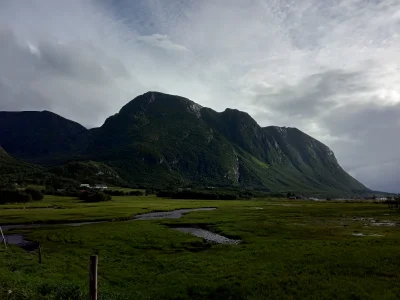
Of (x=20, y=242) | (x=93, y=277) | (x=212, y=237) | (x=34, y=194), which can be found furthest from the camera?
(x=34, y=194)

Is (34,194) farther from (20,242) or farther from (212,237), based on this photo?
(212,237)

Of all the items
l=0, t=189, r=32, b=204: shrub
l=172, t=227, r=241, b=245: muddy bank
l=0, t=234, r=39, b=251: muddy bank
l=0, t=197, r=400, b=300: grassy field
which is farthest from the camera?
l=0, t=189, r=32, b=204: shrub

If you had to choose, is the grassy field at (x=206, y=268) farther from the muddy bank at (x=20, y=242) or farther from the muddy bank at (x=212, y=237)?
the muddy bank at (x=212, y=237)

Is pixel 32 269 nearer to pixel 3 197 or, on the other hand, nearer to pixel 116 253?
pixel 116 253

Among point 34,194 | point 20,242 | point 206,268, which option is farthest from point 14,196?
point 206,268

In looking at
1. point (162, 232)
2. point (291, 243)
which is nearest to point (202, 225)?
point (162, 232)

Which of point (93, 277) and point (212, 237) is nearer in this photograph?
point (93, 277)

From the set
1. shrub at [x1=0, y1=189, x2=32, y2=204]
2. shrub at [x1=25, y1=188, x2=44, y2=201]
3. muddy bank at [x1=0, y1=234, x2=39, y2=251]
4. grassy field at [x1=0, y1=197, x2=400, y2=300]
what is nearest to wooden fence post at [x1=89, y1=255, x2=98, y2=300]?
grassy field at [x1=0, y1=197, x2=400, y2=300]

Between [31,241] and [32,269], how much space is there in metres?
30.2

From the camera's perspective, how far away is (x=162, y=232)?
71.4 metres

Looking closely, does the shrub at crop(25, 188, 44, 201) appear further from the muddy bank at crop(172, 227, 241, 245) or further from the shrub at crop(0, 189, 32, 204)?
the muddy bank at crop(172, 227, 241, 245)

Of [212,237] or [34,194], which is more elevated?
[34,194]

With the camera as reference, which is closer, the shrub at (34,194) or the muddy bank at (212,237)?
the muddy bank at (212,237)

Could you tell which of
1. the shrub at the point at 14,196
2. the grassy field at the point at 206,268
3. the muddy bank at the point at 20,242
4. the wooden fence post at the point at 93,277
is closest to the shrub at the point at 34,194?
the shrub at the point at 14,196
